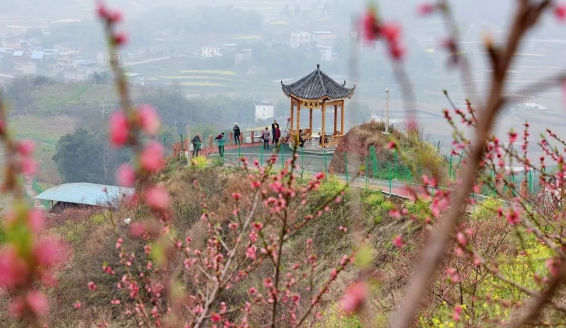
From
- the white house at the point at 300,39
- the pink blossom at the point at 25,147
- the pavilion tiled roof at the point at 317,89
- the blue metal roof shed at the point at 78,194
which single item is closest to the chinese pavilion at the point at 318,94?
the pavilion tiled roof at the point at 317,89

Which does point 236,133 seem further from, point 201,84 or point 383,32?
point 201,84

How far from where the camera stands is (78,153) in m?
34.8

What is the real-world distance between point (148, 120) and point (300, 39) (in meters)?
71.3

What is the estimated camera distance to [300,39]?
234 ft

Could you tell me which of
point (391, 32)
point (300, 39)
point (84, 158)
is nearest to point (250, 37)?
point (300, 39)

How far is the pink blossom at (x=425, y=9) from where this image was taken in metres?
1.44

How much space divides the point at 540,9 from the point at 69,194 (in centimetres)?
2814

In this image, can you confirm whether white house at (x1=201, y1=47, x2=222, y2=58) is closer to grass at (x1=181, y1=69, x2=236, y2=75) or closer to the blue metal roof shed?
grass at (x1=181, y1=69, x2=236, y2=75)

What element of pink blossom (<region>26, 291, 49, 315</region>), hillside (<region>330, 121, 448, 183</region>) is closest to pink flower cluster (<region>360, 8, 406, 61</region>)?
pink blossom (<region>26, 291, 49, 315</region>)

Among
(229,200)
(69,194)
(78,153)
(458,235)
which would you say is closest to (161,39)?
(78,153)

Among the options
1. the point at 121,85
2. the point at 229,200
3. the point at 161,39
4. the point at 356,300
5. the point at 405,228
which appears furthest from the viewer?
the point at 161,39

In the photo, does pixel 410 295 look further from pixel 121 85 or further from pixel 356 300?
pixel 356 300

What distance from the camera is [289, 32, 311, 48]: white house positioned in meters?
69.8

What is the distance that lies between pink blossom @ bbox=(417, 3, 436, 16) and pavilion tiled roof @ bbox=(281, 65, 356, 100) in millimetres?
15148
